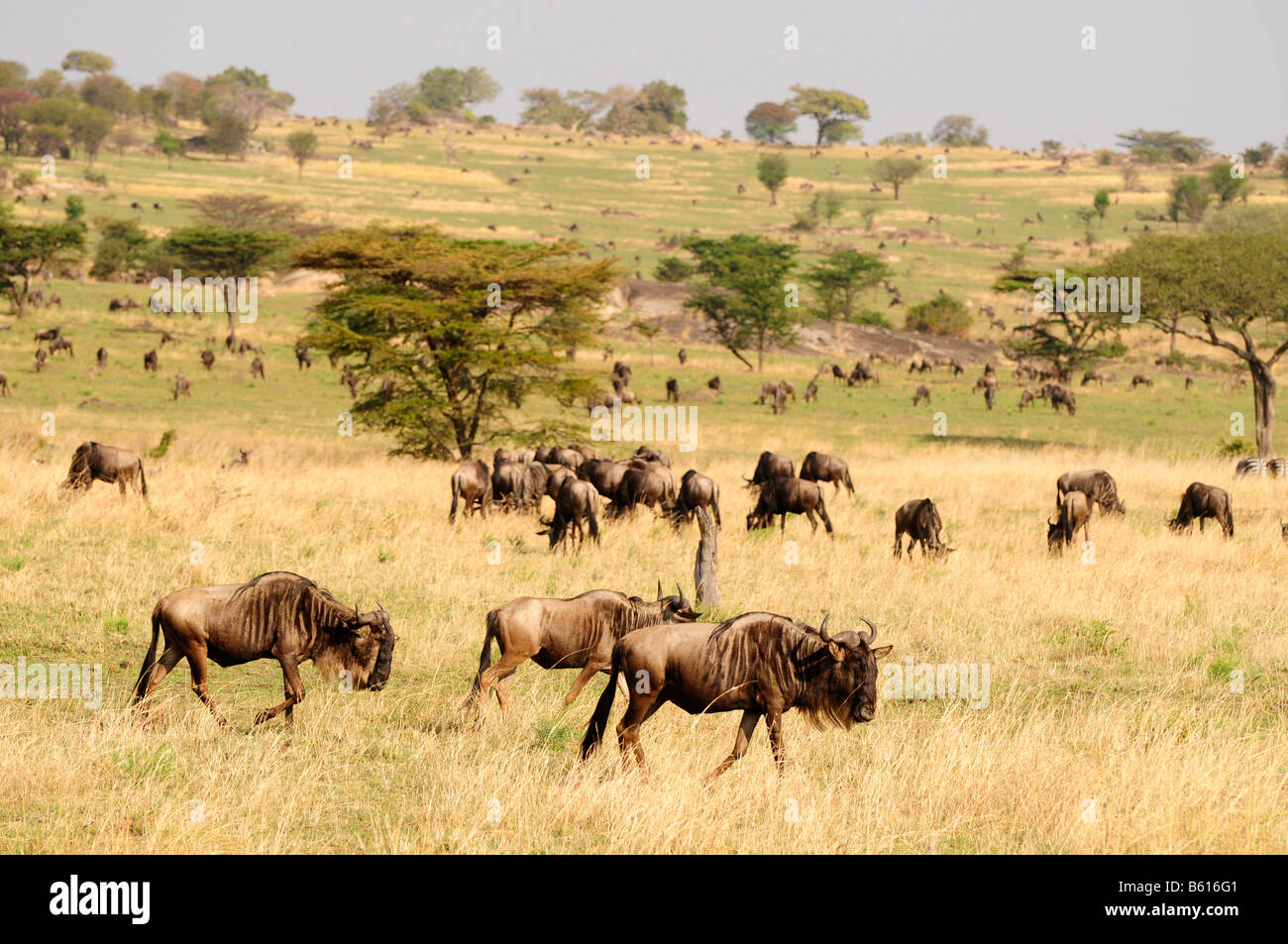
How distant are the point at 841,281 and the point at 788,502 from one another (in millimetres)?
49696

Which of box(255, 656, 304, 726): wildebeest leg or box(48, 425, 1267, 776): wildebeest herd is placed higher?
box(48, 425, 1267, 776): wildebeest herd

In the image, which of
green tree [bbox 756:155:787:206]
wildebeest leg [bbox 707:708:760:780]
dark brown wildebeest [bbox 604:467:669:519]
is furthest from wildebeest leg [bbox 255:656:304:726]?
green tree [bbox 756:155:787:206]

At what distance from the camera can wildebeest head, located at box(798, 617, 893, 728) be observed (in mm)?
7090

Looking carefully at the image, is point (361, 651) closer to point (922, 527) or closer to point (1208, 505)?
point (922, 527)

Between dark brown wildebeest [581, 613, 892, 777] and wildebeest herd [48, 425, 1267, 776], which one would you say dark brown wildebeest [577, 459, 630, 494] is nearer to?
wildebeest herd [48, 425, 1267, 776]

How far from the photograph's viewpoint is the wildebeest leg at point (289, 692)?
8.41 meters

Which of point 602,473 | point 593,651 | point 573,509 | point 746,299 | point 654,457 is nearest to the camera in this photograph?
point 593,651

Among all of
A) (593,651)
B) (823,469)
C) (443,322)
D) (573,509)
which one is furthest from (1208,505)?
(443,322)

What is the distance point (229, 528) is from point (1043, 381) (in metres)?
41.7

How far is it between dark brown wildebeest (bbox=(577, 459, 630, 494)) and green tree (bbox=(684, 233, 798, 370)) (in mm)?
33781

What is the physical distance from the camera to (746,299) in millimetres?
53750

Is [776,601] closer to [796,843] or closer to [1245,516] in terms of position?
[796,843]

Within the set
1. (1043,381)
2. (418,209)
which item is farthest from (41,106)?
(1043,381)

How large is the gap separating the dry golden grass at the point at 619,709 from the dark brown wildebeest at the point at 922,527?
288 millimetres
